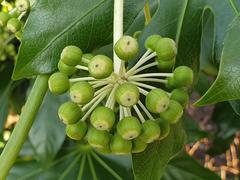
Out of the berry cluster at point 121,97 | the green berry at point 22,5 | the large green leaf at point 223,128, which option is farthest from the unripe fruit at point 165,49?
the large green leaf at point 223,128

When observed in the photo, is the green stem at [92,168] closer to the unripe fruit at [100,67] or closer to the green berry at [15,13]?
the green berry at [15,13]

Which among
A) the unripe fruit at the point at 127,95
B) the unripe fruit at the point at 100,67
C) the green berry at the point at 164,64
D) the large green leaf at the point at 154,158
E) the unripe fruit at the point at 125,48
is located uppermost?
Answer: the unripe fruit at the point at 125,48

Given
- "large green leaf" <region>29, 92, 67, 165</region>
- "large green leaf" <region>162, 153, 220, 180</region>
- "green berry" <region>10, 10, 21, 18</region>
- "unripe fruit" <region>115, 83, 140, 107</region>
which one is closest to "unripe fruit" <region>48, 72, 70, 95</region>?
"unripe fruit" <region>115, 83, 140, 107</region>

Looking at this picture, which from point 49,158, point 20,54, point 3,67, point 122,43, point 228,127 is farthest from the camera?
point 228,127

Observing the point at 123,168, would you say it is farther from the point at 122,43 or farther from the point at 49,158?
the point at 122,43

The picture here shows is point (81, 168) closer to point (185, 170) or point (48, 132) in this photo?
point (48, 132)

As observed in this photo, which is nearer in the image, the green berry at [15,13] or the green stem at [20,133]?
the green stem at [20,133]

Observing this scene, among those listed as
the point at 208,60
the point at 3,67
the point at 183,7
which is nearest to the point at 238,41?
the point at 183,7

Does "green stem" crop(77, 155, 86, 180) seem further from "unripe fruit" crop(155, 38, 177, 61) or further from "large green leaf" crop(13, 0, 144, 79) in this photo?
"unripe fruit" crop(155, 38, 177, 61)

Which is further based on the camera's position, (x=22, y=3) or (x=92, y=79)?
(x=22, y=3)
